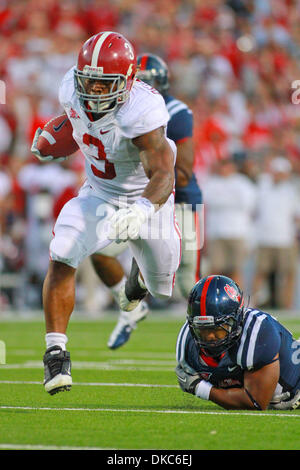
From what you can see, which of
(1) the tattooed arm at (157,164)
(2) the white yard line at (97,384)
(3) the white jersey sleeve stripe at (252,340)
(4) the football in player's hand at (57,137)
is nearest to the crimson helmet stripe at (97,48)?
(1) the tattooed arm at (157,164)

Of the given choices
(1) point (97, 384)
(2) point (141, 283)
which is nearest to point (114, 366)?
(2) point (141, 283)

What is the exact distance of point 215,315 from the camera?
454 cm

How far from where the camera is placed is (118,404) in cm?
507

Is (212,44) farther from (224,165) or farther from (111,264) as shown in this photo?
(111,264)

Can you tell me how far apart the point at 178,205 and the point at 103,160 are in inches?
78.1

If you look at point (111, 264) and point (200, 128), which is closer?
point (111, 264)

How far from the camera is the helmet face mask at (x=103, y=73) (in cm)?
497

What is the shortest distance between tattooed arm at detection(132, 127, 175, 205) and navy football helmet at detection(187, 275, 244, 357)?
0.52 m

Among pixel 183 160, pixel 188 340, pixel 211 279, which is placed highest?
pixel 183 160

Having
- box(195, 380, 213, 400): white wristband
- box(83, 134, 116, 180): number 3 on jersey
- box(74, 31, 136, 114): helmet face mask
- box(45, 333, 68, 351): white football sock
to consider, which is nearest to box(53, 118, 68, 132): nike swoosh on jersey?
box(83, 134, 116, 180): number 3 on jersey

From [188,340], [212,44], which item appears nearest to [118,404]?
[188,340]

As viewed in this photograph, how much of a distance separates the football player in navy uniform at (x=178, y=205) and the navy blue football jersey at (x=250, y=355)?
222 centimetres

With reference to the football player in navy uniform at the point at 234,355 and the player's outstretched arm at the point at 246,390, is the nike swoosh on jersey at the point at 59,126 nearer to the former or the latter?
the football player in navy uniform at the point at 234,355

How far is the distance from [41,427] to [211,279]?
115 centimetres
